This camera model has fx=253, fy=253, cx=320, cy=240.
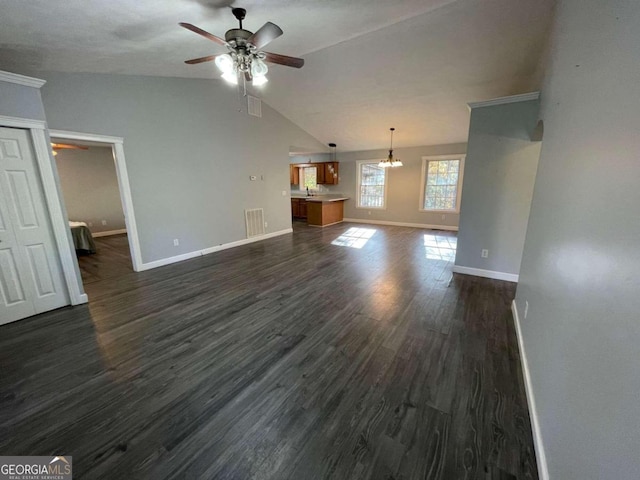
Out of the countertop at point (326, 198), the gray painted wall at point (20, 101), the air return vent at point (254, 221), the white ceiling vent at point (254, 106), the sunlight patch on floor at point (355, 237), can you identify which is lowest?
the sunlight patch on floor at point (355, 237)

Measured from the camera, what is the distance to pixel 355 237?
267 inches

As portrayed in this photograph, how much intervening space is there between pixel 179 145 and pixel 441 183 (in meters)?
7.04

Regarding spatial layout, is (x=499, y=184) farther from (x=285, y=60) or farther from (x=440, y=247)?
(x=285, y=60)

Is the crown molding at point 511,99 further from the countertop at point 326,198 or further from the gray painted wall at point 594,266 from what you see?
the countertop at point 326,198

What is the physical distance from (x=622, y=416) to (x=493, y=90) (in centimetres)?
562

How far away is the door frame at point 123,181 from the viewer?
3596 millimetres

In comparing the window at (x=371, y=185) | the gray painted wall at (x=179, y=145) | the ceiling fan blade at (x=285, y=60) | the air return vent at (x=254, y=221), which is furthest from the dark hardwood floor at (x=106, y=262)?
the window at (x=371, y=185)

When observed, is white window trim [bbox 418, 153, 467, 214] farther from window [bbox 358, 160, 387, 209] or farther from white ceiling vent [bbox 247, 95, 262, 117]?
white ceiling vent [bbox 247, 95, 262, 117]

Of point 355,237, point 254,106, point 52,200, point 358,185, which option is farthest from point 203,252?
point 358,185

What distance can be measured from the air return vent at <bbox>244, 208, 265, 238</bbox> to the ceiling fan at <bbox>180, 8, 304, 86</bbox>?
3.77 m

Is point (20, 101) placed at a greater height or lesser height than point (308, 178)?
greater

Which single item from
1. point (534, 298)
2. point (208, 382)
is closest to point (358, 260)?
point (534, 298)

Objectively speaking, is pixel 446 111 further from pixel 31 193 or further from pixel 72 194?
pixel 72 194

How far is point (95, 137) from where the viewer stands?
3668mm
